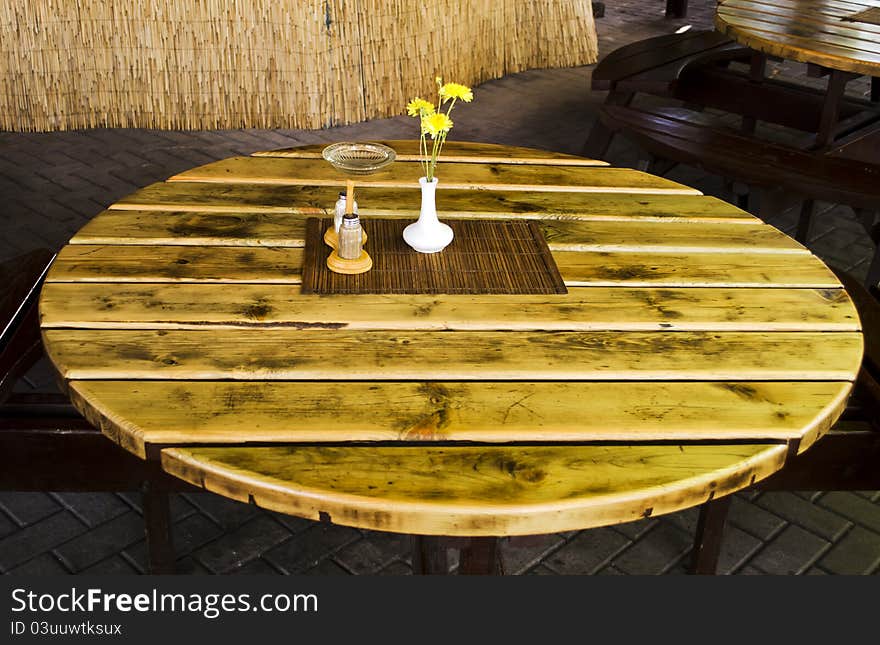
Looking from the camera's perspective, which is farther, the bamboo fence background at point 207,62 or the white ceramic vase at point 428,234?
the bamboo fence background at point 207,62

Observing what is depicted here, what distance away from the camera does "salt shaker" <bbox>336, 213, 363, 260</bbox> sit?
1860 mm

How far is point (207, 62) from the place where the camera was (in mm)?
4773

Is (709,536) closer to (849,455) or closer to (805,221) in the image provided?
(849,455)

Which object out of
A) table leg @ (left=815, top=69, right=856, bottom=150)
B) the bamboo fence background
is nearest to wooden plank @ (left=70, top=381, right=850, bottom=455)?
table leg @ (left=815, top=69, right=856, bottom=150)

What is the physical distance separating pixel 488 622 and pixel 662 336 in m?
0.73

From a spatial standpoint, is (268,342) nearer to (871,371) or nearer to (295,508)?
(295,508)

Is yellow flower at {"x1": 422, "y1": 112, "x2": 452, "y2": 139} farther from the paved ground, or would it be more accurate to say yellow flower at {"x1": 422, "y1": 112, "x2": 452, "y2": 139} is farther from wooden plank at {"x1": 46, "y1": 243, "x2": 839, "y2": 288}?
the paved ground

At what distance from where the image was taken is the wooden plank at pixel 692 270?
1921mm

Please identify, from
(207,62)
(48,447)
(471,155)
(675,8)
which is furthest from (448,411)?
(675,8)

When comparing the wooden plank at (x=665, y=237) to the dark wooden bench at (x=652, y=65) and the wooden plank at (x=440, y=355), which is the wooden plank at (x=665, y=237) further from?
the dark wooden bench at (x=652, y=65)

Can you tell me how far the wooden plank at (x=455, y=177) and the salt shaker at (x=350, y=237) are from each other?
46 cm

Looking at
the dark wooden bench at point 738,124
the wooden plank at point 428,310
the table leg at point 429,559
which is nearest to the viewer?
the wooden plank at point 428,310

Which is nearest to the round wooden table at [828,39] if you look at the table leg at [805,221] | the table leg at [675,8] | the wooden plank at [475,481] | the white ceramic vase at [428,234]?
the table leg at [805,221]

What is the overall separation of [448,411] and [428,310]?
0.34 metres
